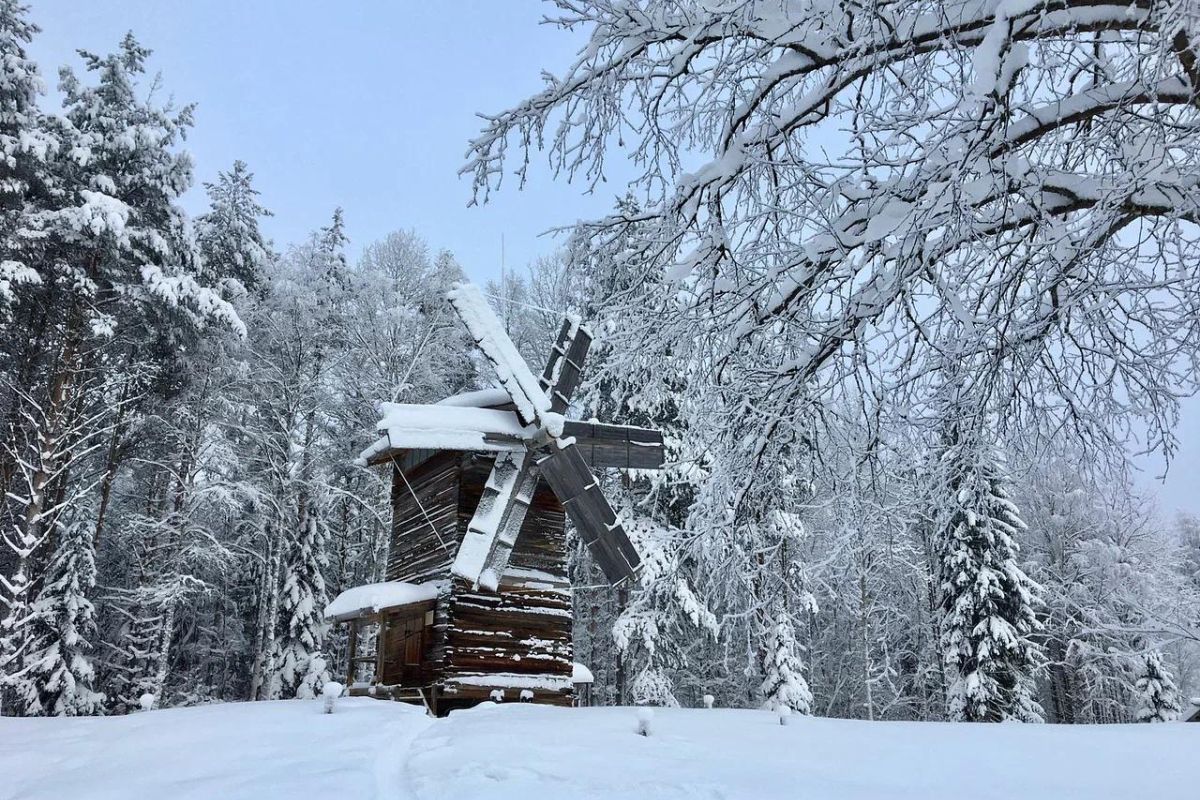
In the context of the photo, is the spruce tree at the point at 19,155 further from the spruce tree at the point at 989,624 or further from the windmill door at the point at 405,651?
the spruce tree at the point at 989,624

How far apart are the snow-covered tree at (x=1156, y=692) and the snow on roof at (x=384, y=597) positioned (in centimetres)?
2053

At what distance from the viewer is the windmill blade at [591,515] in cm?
1232

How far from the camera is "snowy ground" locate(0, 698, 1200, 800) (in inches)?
192

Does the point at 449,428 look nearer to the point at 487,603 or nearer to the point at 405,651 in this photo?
the point at 487,603

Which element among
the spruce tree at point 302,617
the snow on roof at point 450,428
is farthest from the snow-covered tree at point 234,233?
the snow on roof at point 450,428

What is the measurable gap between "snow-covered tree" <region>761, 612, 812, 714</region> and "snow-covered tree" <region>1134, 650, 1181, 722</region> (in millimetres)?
10596

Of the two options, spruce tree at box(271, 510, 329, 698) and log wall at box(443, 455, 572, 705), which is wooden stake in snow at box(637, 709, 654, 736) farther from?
spruce tree at box(271, 510, 329, 698)

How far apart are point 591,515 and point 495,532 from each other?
1704mm

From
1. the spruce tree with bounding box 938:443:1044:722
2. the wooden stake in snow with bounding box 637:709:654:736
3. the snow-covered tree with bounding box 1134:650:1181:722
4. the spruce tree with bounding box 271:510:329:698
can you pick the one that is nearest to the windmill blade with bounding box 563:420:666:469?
the wooden stake in snow with bounding box 637:709:654:736

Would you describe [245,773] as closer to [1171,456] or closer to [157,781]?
[157,781]

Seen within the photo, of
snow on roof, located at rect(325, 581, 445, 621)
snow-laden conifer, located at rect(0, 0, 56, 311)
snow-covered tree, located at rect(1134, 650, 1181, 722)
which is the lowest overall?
snow-covered tree, located at rect(1134, 650, 1181, 722)

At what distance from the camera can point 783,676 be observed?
61.1ft

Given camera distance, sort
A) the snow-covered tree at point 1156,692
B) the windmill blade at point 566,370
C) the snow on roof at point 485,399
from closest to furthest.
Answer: the snow on roof at point 485,399, the windmill blade at point 566,370, the snow-covered tree at point 1156,692

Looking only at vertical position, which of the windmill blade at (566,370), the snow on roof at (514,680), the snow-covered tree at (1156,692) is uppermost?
the windmill blade at (566,370)
